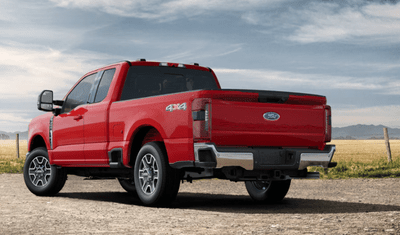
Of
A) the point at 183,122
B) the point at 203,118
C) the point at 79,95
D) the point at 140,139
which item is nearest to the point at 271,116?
the point at 203,118

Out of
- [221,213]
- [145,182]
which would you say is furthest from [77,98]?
[221,213]

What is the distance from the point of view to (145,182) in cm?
783

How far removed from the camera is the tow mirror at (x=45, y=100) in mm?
9664

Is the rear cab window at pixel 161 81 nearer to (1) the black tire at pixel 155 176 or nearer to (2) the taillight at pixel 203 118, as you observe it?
(1) the black tire at pixel 155 176

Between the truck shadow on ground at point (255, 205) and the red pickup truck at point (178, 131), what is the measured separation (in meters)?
0.44

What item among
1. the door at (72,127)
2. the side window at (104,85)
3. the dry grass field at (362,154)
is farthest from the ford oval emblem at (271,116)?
the dry grass field at (362,154)

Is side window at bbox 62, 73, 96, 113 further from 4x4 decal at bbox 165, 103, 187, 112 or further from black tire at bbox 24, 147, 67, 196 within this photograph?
4x4 decal at bbox 165, 103, 187, 112

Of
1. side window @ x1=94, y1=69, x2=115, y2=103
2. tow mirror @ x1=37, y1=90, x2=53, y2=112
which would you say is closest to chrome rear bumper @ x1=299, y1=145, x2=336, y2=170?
side window @ x1=94, y1=69, x2=115, y2=103

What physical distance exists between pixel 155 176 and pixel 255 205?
5.96 ft

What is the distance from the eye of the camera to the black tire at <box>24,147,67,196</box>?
10.0 m

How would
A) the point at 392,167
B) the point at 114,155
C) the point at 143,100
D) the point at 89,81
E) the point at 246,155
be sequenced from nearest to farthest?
the point at 246,155
the point at 143,100
the point at 114,155
the point at 89,81
the point at 392,167

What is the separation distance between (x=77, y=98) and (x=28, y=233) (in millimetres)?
4489

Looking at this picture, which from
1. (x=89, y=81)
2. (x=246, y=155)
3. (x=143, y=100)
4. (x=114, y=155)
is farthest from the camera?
(x=89, y=81)

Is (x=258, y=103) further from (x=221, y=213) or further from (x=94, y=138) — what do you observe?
(x=94, y=138)
